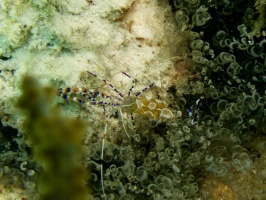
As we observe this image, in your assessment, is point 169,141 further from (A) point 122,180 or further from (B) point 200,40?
(B) point 200,40

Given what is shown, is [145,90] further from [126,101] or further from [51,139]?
[51,139]

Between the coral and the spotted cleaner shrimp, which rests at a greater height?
the coral

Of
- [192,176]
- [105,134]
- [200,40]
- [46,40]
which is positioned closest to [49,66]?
[46,40]

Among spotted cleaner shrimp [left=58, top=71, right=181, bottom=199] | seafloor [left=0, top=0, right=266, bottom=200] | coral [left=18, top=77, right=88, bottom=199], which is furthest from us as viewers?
spotted cleaner shrimp [left=58, top=71, right=181, bottom=199]

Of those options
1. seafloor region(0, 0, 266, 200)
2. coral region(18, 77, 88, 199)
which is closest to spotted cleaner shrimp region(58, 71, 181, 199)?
seafloor region(0, 0, 266, 200)

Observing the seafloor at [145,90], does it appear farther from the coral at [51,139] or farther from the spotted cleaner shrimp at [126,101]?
the coral at [51,139]

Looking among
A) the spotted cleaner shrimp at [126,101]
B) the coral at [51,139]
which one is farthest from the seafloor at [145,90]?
the coral at [51,139]

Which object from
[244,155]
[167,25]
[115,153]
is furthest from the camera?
[167,25]

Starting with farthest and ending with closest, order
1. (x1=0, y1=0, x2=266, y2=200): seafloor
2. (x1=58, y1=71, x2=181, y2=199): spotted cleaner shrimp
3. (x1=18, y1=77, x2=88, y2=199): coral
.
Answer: (x1=58, y1=71, x2=181, y2=199): spotted cleaner shrimp → (x1=0, y1=0, x2=266, y2=200): seafloor → (x1=18, y1=77, x2=88, y2=199): coral

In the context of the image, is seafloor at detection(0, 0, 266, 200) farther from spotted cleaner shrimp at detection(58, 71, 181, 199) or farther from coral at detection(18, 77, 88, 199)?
coral at detection(18, 77, 88, 199)

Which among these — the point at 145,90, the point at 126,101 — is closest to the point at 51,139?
the point at 126,101

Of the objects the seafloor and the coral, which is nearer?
the coral
